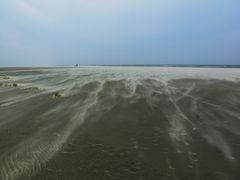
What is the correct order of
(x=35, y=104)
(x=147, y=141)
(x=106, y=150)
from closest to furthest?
(x=106, y=150) < (x=147, y=141) < (x=35, y=104)

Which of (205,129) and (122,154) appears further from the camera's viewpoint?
(205,129)

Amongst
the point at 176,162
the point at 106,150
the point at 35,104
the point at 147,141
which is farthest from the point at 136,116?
the point at 35,104

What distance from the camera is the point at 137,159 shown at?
5031 millimetres

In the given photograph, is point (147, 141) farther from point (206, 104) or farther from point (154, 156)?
point (206, 104)

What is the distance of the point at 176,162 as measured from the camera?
16.0ft

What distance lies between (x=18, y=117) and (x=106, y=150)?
16.2 feet

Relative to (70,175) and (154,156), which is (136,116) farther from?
(70,175)

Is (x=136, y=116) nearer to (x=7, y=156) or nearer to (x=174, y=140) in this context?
(x=174, y=140)

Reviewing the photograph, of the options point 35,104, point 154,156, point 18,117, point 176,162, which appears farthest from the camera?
point 35,104

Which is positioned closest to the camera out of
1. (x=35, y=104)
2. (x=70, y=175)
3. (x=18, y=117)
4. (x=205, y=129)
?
(x=70, y=175)

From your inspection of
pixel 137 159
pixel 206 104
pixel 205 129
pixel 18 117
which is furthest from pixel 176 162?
pixel 206 104

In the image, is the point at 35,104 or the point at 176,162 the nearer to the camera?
the point at 176,162

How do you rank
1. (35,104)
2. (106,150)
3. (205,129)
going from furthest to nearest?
(35,104)
(205,129)
(106,150)

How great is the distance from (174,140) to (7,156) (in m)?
4.46
